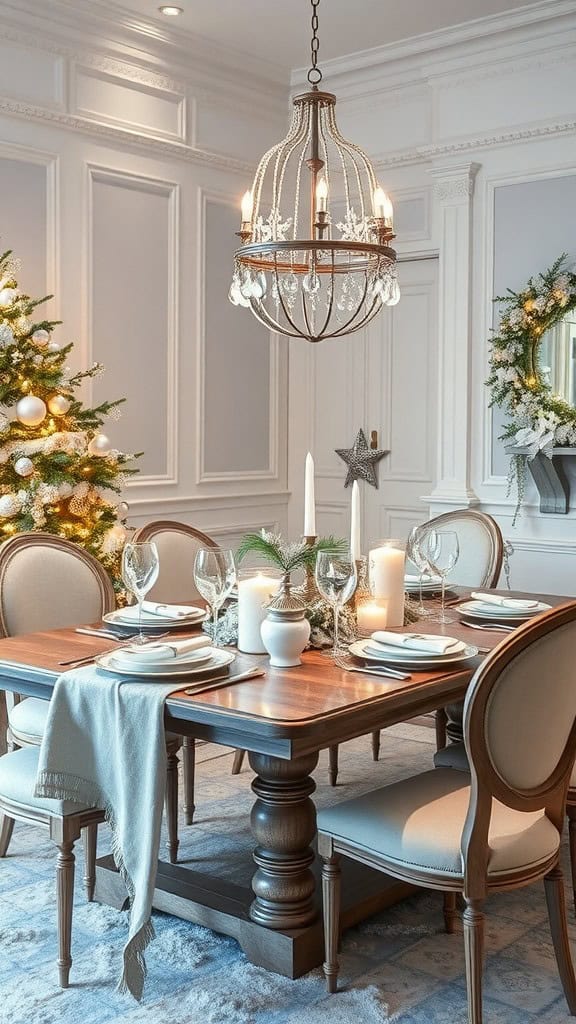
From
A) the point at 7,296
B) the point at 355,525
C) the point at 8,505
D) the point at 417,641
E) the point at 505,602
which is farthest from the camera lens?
the point at 7,296

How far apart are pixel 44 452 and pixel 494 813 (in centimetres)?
247

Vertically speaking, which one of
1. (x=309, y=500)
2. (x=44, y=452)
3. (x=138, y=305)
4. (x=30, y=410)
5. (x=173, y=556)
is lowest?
(x=173, y=556)

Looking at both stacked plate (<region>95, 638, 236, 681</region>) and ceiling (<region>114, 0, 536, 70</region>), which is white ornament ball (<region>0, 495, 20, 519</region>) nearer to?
stacked plate (<region>95, 638, 236, 681</region>)

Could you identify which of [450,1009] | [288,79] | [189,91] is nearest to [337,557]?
[450,1009]

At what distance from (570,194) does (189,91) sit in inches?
76.0

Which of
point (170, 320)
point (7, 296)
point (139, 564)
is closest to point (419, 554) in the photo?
point (139, 564)

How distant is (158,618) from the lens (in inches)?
115

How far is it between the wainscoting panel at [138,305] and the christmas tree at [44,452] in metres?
0.67

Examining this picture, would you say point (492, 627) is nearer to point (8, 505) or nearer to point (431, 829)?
point (431, 829)

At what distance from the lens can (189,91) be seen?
17.5 ft

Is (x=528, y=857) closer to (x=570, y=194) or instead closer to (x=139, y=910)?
(x=139, y=910)

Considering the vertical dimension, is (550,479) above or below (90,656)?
above

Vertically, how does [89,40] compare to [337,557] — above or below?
above

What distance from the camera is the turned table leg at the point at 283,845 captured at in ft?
8.00
